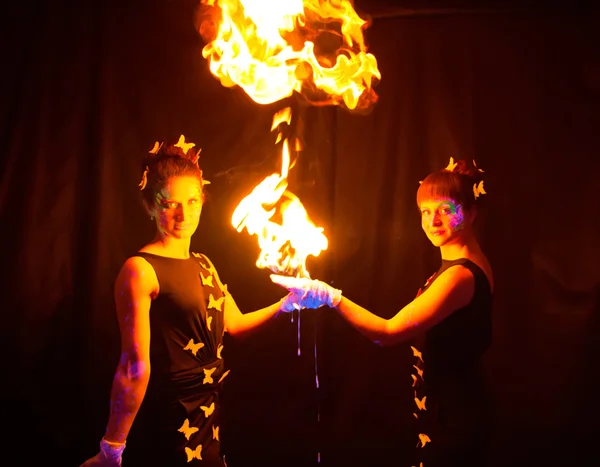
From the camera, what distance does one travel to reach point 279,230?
110 inches

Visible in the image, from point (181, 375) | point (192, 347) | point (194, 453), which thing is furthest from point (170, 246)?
point (194, 453)

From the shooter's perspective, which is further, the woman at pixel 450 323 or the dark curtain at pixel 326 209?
the dark curtain at pixel 326 209

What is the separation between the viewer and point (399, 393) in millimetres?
3361

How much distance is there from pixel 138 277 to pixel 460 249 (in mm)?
1615

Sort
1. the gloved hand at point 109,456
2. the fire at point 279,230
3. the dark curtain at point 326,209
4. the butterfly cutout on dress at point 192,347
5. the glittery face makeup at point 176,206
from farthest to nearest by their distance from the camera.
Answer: the dark curtain at point 326,209 < the fire at point 279,230 < the glittery face makeup at point 176,206 < the butterfly cutout on dress at point 192,347 < the gloved hand at point 109,456

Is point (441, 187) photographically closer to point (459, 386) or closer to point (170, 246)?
point (459, 386)

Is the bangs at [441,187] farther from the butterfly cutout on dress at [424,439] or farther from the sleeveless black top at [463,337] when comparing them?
the butterfly cutout on dress at [424,439]

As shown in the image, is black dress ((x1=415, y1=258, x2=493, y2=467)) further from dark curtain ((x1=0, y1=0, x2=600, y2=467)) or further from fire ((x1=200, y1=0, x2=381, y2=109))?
fire ((x1=200, y1=0, x2=381, y2=109))

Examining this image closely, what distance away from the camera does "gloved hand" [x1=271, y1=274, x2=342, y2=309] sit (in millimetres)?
2582

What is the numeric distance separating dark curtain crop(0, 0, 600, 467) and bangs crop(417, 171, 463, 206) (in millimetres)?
631

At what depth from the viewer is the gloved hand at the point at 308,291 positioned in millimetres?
2582

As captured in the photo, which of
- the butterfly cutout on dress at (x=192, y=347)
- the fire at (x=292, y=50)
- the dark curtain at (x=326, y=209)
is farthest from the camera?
the dark curtain at (x=326, y=209)

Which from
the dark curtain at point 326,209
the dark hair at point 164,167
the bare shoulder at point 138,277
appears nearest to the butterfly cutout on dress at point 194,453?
the bare shoulder at point 138,277

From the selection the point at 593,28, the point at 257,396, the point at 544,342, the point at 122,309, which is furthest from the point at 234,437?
the point at 593,28
